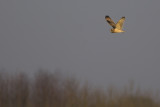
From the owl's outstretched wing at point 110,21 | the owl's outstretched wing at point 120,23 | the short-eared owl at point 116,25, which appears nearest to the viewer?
the short-eared owl at point 116,25

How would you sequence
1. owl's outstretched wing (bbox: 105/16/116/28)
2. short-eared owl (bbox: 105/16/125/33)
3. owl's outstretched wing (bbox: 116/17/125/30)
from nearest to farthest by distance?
short-eared owl (bbox: 105/16/125/33) → owl's outstretched wing (bbox: 116/17/125/30) → owl's outstretched wing (bbox: 105/16/116/28)

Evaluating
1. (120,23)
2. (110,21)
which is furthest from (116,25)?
(110,21)

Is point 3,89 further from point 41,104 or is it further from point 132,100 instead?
point 132,100

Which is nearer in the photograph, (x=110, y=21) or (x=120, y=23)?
(x=120, y=23)

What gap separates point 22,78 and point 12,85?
751 millimetres

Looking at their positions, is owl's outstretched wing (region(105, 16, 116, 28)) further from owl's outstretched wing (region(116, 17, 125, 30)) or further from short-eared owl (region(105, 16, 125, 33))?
owl's outstretched wing (region(116, 17, 125, 30))

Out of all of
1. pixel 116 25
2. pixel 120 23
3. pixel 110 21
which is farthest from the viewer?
pixel 110 21

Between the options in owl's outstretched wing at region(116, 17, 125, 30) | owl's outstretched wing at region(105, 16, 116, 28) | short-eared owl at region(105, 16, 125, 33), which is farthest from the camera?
owl's outstretched wing at region(105, 16, 116, 28)

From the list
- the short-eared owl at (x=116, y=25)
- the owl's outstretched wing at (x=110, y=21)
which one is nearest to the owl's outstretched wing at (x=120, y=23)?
the short-eared owl at (x=116, y=25)

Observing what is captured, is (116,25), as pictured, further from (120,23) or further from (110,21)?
(110,21)

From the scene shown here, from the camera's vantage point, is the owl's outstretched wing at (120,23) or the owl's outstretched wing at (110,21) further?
the owl's outstretched wing at (110,21)

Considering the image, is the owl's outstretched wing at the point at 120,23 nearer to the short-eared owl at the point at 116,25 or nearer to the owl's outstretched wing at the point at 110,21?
the short-eared owl at the point at 116,25

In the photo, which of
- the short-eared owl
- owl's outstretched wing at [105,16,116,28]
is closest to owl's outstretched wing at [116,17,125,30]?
the short-eared owl

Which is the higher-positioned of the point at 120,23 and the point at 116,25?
the point at 120,23
